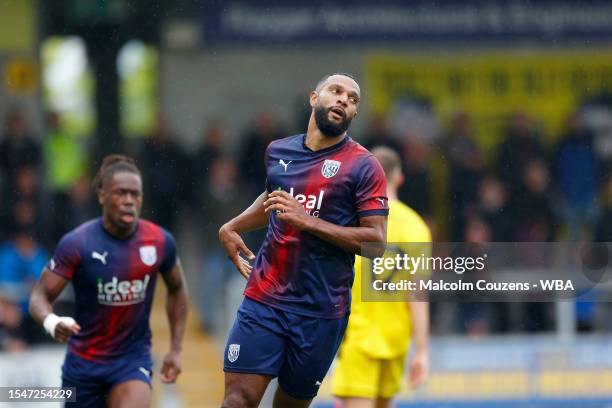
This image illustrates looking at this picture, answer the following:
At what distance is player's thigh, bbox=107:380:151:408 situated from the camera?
833 centimetres

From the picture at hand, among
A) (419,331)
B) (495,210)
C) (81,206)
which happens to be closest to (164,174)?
(81,206)

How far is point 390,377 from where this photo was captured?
9.50 m

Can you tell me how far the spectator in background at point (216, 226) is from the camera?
14609 millimetres

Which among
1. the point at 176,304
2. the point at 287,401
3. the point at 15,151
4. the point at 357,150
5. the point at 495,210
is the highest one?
the point at 15,151

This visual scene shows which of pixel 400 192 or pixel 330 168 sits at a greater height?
pixel 400 192

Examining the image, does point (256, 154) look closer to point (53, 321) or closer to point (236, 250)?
point (53, 321)

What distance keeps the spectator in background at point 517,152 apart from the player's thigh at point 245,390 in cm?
869

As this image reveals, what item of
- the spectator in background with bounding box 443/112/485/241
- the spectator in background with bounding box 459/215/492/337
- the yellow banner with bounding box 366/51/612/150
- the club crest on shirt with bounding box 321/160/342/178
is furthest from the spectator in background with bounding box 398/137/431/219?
the club crest on shirt with bounding box 321/160/342/178

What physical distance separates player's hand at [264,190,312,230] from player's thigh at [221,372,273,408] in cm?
83

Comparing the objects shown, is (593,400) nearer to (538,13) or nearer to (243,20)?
(538,13)

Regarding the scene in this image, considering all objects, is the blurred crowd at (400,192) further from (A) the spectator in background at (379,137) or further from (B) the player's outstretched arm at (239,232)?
(B) the player's outstretched arm at (239,232)

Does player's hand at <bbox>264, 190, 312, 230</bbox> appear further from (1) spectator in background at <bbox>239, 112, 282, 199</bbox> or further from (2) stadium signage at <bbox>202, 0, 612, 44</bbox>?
(2) stadium signage at <bbox>202, 0, 612, 44</bbox>

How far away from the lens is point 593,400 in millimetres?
13781

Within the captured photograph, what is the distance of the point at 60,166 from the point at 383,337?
1000 centimetres
